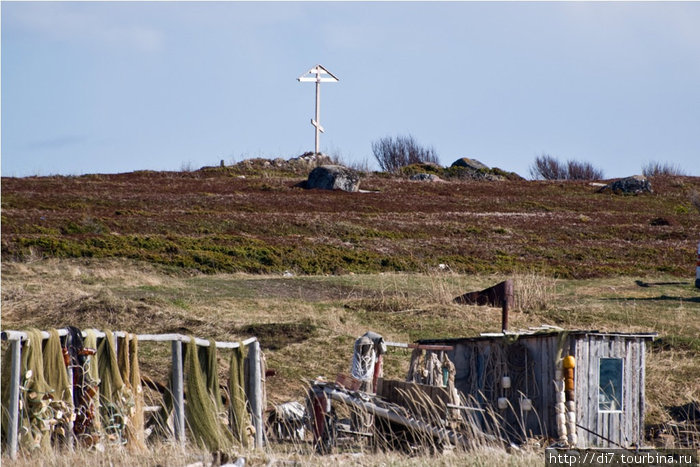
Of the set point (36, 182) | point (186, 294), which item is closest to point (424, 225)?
point (186, 294)

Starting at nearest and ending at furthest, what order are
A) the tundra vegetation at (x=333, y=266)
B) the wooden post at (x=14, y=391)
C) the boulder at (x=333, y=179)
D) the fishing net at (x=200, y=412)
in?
the wooden post at (x=14, y=391) → the fishing net at (x=200, y=412) → the tundra vegetation at (x=333, y=266) → the boulder at (x=333, y=179)

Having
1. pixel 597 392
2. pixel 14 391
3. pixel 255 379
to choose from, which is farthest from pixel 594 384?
pixel 14 391

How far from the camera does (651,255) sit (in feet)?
131

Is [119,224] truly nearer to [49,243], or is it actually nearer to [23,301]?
[49,243]

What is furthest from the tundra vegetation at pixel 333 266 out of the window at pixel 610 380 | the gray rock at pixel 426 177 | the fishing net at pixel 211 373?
the gray rock at pixel 426 177

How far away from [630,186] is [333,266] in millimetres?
38247

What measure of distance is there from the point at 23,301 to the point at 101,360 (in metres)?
11.3

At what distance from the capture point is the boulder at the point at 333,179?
59.2 m

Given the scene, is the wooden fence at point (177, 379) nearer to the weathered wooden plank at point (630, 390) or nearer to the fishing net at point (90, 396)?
the fishing net at point (90, 396)

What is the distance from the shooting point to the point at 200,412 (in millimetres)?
11758

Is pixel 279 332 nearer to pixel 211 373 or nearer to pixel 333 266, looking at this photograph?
pixel 211 373

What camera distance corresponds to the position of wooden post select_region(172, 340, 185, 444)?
11.4 metres

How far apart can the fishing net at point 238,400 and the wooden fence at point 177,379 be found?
0.13 m

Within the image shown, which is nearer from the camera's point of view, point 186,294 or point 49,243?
point 186,294
